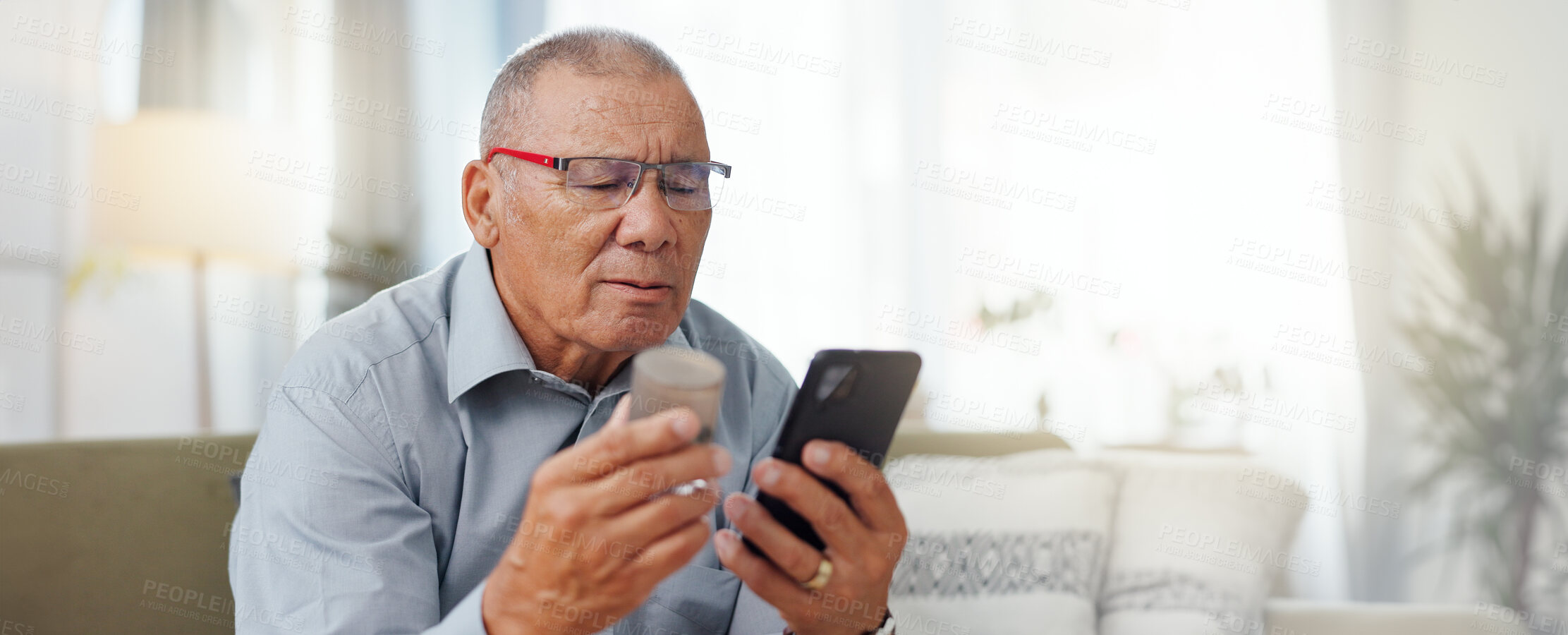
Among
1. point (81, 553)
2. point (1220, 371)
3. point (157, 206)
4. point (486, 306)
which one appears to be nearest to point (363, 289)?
point (157, 206)

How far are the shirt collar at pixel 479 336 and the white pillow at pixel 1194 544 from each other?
4.11 feet

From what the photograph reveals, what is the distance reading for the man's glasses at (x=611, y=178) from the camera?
1078 millimetres

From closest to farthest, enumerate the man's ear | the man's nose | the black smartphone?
the black smartphone, the man's nose, the man's ear

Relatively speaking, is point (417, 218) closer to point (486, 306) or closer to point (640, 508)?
point (486, 306)

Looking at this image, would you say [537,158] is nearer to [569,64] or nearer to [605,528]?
[569,64]

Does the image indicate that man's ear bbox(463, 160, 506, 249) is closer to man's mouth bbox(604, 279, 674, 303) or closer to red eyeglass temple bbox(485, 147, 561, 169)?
red eyeglass temple bbox(485, 147, 561, 169)

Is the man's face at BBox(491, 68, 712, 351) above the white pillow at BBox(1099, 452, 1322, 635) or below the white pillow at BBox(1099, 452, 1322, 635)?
above

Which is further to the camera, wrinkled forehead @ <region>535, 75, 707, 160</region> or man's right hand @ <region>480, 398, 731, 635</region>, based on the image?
wrinkled forehead @ <region>535, 75, 707, 160</region>

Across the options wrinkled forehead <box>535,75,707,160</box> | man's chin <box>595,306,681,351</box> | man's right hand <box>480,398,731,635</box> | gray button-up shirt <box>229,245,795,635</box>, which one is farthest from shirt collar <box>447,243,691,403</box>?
man's right hand <box>480,398,731,635</box>

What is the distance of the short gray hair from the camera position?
43.7 inches

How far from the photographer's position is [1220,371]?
2854 mm

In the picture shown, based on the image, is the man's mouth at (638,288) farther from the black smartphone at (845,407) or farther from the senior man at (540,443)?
the black smartphone at (845,407)

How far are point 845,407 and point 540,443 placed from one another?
44 centimetres

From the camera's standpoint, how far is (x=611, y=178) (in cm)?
108
